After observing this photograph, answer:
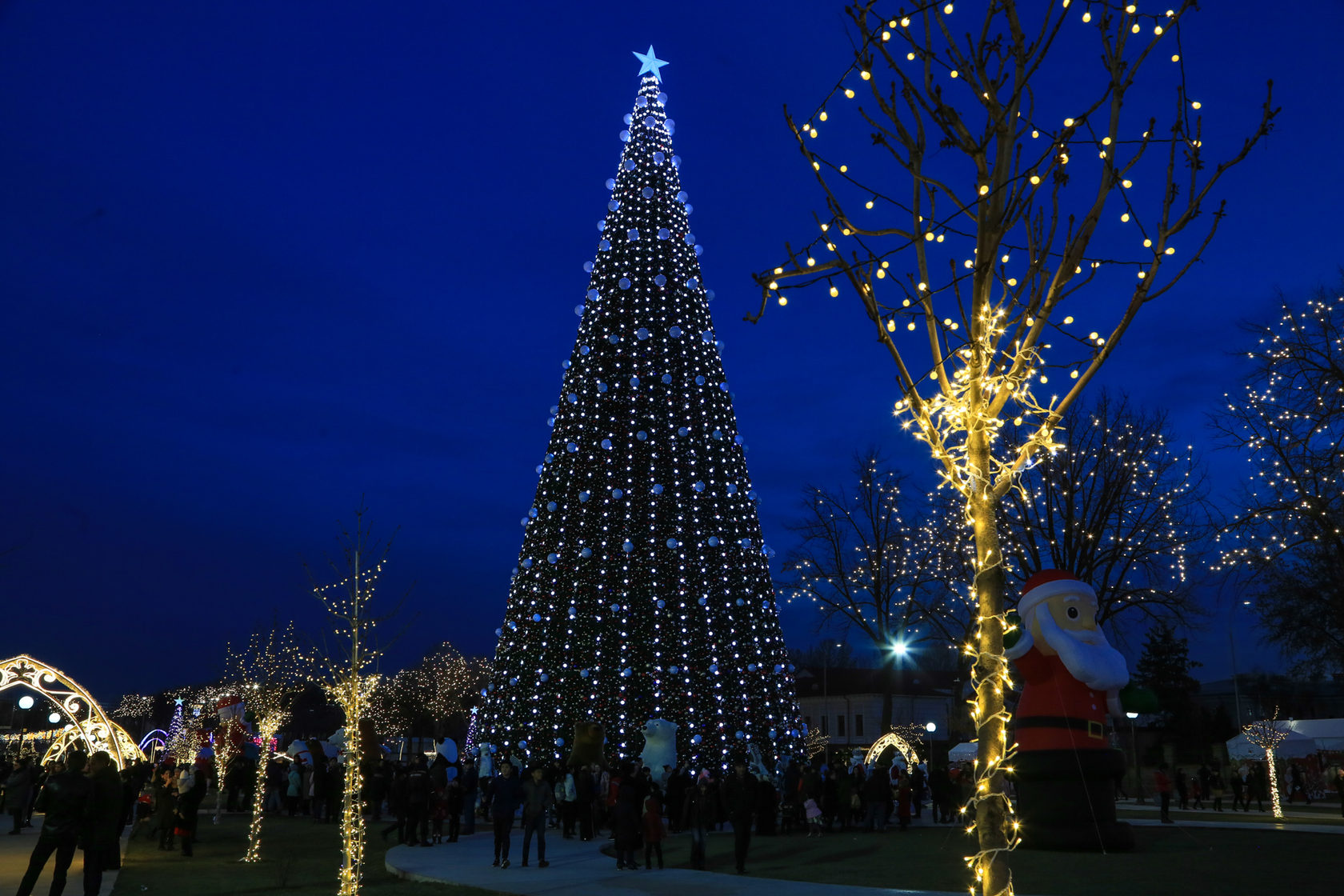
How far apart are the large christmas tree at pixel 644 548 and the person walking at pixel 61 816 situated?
1199 cm

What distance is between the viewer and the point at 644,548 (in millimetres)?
21984

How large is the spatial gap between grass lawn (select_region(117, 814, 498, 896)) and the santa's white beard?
8.41m

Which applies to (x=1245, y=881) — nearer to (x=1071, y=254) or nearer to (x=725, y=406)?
(x=1071, y=254)

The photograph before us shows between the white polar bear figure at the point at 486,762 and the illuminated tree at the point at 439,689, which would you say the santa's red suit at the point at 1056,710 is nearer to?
the white polar bear figure at the point at 486,762

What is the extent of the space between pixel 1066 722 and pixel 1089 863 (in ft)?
6.12

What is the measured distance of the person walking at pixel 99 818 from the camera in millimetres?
10641

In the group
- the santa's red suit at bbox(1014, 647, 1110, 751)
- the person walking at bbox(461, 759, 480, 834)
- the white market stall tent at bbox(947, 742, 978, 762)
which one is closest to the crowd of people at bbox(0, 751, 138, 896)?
the person walking at bbox(461, 759, 480, 834)

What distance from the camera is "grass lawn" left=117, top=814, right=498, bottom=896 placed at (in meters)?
12.4

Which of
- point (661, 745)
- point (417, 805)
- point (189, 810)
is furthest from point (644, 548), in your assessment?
point (189, 810)

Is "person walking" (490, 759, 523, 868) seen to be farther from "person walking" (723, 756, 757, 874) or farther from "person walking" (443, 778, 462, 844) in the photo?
"person walking" (443, 778, 462, 844)

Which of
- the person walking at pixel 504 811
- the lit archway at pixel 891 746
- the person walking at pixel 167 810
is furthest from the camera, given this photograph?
the lit archway at pixel 891 746

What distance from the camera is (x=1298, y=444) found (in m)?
15.6

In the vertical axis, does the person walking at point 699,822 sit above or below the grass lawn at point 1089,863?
above

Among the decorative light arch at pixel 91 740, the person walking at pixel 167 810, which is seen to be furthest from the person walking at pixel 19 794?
the person walking at pixel 167 810
